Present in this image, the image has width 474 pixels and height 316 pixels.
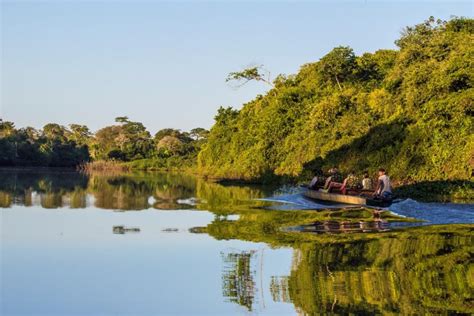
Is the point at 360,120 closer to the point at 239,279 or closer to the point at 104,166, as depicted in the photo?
the point at 239,279

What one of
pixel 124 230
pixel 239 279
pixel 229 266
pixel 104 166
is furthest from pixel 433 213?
pixel 104 166

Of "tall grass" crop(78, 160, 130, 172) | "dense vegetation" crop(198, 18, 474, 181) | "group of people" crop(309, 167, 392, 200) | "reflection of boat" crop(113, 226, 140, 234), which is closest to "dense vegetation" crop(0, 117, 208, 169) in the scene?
"tall grass" crop(78, 160, 130, 172)

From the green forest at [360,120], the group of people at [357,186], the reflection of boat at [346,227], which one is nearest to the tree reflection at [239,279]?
the reflection of boat at [346,227]

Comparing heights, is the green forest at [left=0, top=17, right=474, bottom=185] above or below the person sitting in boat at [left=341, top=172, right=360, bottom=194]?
above

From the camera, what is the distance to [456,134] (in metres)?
22.4

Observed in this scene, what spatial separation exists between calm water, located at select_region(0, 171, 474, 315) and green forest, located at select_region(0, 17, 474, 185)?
800cm

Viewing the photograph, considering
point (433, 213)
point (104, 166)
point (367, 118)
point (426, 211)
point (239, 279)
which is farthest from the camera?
point (104, 166)

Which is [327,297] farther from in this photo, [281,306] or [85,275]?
[85,275]

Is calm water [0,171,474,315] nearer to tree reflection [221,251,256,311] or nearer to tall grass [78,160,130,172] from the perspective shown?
tree reflection [221,251,256,311]

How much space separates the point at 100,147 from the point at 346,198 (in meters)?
67.2

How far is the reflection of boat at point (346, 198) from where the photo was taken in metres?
16.1

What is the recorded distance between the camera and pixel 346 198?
18.0 m

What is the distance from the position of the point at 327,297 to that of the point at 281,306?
1.86 feet

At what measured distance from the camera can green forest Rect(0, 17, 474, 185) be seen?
23.0 metres
